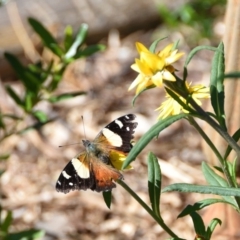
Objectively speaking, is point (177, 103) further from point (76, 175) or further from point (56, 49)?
point (56, 49)

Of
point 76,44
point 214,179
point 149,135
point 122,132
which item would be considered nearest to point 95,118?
point 76,44

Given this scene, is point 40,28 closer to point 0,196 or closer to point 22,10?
point 0,196

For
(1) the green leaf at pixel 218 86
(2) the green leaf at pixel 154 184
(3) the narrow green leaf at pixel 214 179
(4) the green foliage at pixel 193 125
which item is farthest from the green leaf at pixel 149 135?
(3) the narrow green leaf at pixel 214 179

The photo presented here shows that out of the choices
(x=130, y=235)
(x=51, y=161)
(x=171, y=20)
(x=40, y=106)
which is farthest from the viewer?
(x=171, y=20)

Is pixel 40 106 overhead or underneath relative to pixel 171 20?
underneath

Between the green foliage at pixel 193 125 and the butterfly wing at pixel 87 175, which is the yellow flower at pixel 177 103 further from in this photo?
the butterfly wing at pixel 87 175

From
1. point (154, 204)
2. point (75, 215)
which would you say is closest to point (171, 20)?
point (75, 215)

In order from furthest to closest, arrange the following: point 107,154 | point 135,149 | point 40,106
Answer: point 40,106 → point 107,154 → point 135,149
